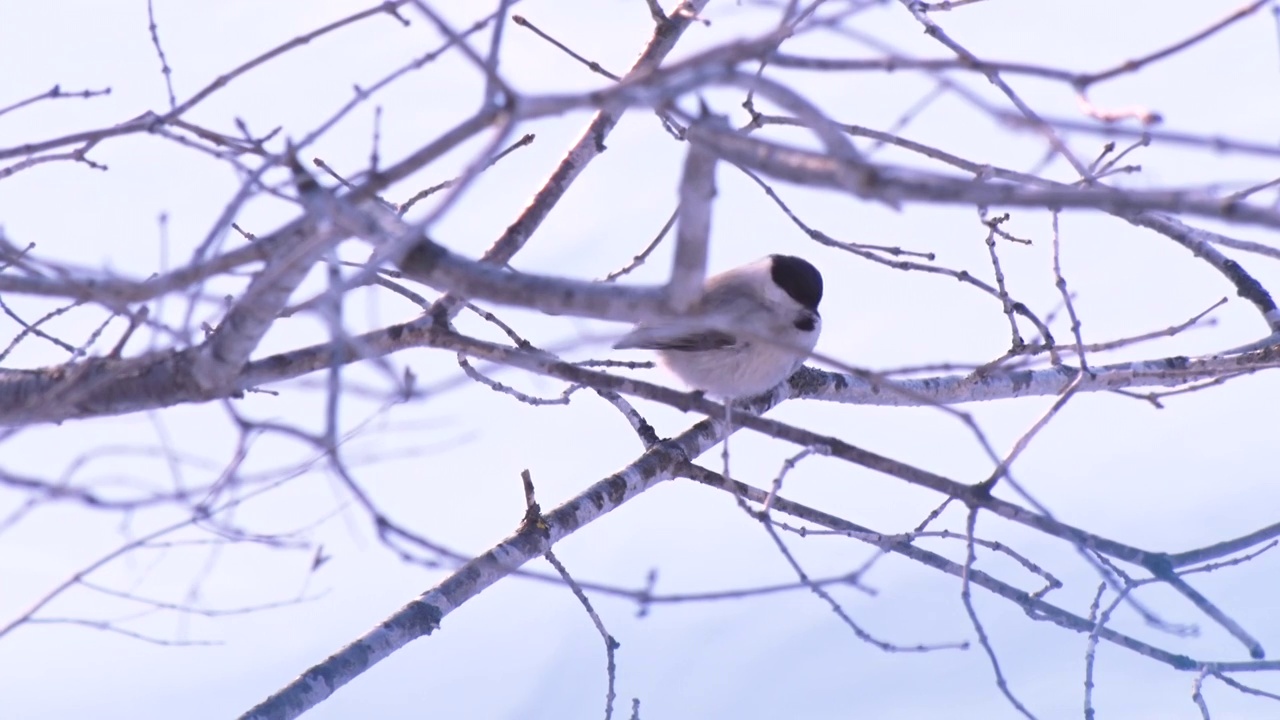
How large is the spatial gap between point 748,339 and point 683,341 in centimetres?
44

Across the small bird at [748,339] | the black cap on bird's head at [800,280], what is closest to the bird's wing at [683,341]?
the small bird at [748,339]

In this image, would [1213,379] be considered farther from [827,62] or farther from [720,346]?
[827,62]

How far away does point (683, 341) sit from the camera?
362 centimetres

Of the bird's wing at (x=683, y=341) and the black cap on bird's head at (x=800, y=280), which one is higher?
the black cap on bird's head at (x=800, y=280)

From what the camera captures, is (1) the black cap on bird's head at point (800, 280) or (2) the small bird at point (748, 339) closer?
(2) the small bird at point (748, 339)

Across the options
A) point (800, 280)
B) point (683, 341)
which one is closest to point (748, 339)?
point (683, 341)

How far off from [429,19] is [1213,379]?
2.61 metres

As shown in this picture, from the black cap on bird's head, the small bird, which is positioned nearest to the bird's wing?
the small bird

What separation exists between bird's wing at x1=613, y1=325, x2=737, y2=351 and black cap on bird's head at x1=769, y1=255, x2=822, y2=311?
470 millimetres

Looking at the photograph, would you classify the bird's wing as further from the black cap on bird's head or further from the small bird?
the black cap on bird's head

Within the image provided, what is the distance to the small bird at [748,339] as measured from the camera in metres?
3.50

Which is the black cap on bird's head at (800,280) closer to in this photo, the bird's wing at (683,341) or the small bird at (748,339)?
the small bird at (748,339)

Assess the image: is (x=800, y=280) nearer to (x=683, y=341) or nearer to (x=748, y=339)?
(x=683, y=341)

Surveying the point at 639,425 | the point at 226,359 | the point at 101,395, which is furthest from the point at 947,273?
the point at 101,395
